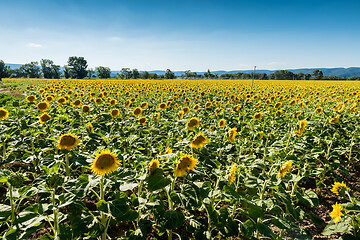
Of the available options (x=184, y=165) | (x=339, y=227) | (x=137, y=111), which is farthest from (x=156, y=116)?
(x=339, y=227)

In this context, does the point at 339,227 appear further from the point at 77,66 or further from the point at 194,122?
the point at 77,66

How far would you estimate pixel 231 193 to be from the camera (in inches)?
81.0

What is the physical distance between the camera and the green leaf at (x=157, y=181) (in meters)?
1.91

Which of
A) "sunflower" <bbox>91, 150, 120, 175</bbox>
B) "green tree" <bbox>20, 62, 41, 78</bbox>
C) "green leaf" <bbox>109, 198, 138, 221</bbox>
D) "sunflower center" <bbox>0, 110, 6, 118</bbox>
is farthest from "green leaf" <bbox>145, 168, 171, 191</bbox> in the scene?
"green tree" <bbox>20, 62, 41, 78</bbox>

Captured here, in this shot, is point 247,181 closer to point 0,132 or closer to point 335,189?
point 335,189

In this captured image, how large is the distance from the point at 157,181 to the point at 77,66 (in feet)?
299

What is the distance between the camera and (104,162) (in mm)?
1940

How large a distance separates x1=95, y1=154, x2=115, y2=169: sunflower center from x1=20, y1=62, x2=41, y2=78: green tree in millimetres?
118113

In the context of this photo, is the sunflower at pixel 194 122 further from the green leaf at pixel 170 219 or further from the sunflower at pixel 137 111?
the sunflower at pixel 137 111

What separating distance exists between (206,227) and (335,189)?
1.67 m

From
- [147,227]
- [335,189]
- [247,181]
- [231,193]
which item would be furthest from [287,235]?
[147,227]

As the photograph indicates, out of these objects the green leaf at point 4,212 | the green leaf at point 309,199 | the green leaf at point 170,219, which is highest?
the green leaf at point 4,212

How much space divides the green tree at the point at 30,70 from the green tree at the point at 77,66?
29498 millimetres

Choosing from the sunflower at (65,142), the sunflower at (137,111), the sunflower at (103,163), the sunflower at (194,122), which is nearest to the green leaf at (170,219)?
the sunflower at (103,163)
